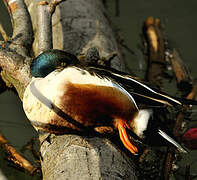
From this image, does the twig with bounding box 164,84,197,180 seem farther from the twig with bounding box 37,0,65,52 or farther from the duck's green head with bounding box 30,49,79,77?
the twig with bounding box 37,0,65,52

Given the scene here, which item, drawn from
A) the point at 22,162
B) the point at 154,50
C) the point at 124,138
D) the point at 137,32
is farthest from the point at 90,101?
the point at 137,32

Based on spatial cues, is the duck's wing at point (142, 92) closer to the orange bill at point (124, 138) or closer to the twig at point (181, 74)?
the orange bill at point (124, 138)

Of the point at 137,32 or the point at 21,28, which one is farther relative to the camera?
the point at 137,32

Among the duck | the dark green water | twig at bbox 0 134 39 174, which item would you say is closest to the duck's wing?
the duck

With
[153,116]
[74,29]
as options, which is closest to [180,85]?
[74,29]

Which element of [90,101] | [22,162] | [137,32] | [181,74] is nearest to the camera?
[90,101]

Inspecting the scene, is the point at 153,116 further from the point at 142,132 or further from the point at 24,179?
the point at 24,179

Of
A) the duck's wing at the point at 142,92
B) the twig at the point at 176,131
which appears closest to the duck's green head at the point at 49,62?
the duck's wing at the point at 142,92

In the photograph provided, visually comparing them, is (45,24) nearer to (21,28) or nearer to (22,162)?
(21,28)
